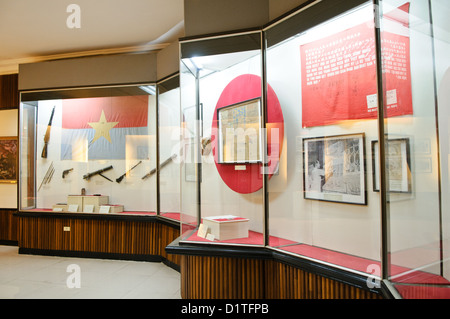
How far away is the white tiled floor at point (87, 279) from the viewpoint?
3.26 meters

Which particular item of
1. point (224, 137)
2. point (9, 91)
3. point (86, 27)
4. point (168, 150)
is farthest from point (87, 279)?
point (9, 91)

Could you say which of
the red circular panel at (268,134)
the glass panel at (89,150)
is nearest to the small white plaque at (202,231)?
the red circular panel at (268,134)

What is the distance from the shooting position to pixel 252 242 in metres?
2.66

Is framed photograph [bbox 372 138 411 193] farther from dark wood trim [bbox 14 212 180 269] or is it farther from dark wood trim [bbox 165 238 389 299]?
dark wood trim [bbox 14 212 180 269]

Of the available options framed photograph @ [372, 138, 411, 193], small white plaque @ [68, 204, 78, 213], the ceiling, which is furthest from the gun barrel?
framed photograph @ [372, 138, 411, 193]

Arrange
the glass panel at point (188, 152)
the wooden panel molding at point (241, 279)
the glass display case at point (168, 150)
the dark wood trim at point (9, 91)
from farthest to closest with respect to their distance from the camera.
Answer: the dark wood trim at point (9, 91)
the glass display case at point (168, 150)
the glass panel at point (188, 152)
the wooden panel molding at point (241, 279)

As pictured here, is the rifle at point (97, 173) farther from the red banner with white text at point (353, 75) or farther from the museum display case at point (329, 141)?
the red banner with white text at point (353, 75)

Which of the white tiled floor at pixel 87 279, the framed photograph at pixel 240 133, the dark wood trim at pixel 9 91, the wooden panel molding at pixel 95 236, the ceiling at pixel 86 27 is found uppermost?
the ceiling at pixel 86 27

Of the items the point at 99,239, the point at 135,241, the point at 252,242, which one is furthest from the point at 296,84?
the point at 99,239

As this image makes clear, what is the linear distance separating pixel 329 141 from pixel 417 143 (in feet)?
2.79

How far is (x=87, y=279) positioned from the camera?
3730 millimetres

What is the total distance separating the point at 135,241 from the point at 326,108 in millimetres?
3503

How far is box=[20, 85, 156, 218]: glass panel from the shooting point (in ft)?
15.6
